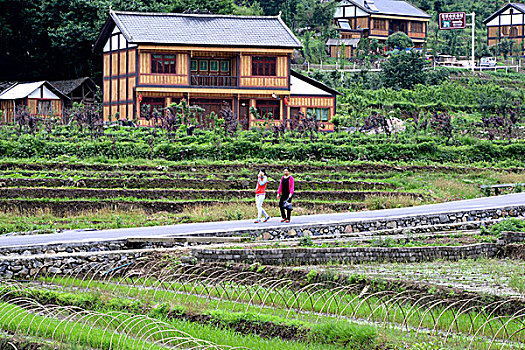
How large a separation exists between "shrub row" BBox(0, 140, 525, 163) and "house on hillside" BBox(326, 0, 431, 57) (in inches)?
1615

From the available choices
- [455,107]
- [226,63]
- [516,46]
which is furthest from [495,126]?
[516,46]

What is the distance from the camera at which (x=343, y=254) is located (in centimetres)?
1930

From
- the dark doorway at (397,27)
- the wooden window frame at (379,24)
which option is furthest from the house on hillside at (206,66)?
the dark doorway at (397,27)

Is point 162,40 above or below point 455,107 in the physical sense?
above

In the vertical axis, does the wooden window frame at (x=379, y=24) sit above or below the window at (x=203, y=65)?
above

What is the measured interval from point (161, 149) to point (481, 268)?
18170mm

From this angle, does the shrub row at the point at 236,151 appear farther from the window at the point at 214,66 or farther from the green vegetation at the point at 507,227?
the window at the point at 214,66

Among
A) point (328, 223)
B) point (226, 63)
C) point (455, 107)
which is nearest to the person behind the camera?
point (328, 223)

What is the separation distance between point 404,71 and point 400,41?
505 inches

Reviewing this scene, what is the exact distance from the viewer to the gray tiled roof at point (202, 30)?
4738 cm

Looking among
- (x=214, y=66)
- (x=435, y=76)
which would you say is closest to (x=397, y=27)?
(x=435, y=76)

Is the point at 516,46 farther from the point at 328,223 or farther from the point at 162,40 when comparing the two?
the point at 328,223

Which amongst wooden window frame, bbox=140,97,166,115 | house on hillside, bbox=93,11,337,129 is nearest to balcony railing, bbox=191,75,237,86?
house on hillside, bbox=93,11,337,129

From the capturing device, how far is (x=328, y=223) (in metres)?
22.4
